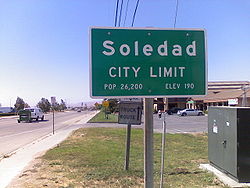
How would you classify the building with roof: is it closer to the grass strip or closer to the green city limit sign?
the grass strip

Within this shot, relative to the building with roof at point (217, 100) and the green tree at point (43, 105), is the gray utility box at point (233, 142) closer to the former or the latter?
the building with roof at point (217, 100)

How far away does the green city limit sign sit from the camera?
2242 millimetres

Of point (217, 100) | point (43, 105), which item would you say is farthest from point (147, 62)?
point (43, 105)

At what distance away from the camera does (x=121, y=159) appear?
8.24m

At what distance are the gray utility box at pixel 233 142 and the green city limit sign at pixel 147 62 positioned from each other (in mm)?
3466

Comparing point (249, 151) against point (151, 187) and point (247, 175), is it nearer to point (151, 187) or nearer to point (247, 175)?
point (247, 175)

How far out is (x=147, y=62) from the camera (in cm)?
229

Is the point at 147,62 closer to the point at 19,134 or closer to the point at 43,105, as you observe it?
the point at 19,134

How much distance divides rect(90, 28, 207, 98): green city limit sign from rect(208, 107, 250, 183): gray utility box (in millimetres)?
3466

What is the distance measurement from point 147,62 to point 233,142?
157 inches

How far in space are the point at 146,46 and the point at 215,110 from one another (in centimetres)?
480

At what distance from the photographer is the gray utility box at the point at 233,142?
210 inches

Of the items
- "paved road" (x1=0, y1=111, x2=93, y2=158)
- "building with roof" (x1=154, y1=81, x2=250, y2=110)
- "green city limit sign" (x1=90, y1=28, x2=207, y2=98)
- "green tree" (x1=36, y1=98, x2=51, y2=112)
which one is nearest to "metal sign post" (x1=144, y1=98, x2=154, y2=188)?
"green city limit sign" (x1=90, y1=28, x2=207, y2=98)

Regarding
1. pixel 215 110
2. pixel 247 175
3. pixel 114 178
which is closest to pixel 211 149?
pixel 215 110
